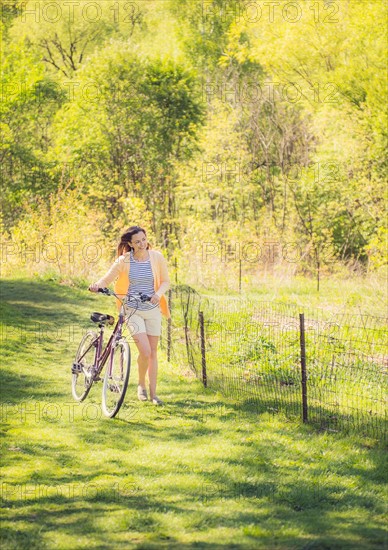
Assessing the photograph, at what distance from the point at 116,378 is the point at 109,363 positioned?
250mm

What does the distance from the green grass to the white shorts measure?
0.82 metres

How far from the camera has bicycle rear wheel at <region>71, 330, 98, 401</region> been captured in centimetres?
888

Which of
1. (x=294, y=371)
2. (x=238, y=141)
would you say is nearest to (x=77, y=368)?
(x=294, y=371)

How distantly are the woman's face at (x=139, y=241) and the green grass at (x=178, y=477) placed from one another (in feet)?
5.55

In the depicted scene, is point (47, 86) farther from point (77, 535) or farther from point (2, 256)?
point (77, 535)

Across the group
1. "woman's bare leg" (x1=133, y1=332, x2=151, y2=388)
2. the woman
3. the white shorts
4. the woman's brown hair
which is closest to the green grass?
"woman's bare leg" (x1=133, y1=332, x2=151, y2=388)

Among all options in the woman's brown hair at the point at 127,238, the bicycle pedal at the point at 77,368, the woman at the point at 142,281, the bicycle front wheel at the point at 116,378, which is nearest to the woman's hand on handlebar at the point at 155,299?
the woman at the point at 142,281

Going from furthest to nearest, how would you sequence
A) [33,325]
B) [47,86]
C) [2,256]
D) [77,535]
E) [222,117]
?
1. [47,86]
2. [222,117]
3. [2,256]
4. [33,325]
5. [77,535]

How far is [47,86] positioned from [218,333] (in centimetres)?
2171

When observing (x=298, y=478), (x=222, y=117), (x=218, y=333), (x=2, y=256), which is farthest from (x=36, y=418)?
(x=222, y=117)

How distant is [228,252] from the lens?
22.2 m

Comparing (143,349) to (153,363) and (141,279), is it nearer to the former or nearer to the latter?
(153,363)

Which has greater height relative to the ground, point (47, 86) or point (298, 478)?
point (47, 86)

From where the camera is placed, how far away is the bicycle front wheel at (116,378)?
807 cm
